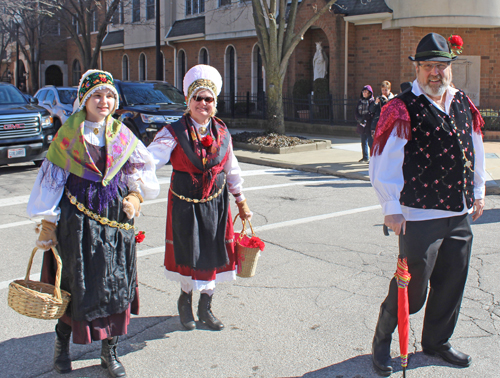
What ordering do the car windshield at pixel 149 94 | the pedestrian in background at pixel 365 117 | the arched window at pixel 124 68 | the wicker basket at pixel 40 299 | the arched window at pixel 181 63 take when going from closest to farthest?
1. the wicker basket at pixel 40 299
2. the pedestrian in background at pixel 365 117
3. the car windshield at pixel 149 94
4. the arched window at pixel 181 63
5. the arched window at pixel 124 68

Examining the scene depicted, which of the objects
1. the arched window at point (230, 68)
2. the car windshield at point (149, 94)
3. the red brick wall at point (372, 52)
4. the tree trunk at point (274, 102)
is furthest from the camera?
the arched window at point (230, 68)

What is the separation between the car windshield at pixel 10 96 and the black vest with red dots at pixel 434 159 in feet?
36.6

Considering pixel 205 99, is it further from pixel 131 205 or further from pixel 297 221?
pixel 297 221

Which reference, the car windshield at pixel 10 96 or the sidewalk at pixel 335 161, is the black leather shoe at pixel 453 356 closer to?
the sidewalk at pixel 335 161

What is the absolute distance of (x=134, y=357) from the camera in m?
3.86

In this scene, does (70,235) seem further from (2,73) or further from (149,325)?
(2,73)

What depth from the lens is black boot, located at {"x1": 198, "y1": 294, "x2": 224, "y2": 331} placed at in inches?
169

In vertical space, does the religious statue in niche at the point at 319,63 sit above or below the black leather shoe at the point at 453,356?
above

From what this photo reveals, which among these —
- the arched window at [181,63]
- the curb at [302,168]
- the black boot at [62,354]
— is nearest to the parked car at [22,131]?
the curb at [302,168]

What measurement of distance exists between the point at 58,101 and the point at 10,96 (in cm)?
295

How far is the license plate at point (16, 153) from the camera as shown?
11.4 metres

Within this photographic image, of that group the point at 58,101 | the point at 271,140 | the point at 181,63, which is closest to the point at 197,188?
the point at 271,140

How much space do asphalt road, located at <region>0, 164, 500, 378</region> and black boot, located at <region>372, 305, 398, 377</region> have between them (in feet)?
0.27

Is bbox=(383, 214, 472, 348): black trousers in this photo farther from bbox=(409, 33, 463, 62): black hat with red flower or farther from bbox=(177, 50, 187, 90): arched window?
bbox=(177, 50, 187, 90): arched window
